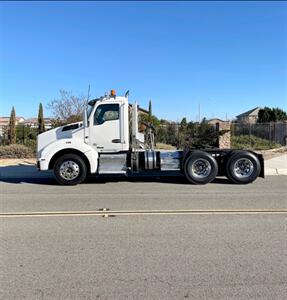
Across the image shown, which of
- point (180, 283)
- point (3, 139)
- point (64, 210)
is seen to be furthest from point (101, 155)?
point (3, 139)

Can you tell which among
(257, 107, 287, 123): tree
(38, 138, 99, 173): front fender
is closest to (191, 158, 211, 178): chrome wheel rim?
(38, 138, 99, 173): front fender

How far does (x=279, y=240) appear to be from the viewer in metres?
6.18

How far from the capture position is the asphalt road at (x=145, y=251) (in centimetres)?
438

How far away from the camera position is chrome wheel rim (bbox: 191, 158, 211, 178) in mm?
12992

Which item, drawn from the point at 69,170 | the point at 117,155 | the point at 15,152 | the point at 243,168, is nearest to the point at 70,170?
the point at 69,170

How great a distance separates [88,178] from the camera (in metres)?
14.7

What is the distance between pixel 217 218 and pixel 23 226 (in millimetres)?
3467

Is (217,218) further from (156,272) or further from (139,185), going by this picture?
(139,185)

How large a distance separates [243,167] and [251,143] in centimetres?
1677

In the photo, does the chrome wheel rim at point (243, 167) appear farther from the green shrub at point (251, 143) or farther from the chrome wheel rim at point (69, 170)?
the green shrub at point (251, 143)

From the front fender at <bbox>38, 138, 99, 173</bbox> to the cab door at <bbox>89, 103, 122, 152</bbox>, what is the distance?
16.2 inches

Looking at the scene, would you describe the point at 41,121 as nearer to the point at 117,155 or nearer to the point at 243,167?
the point at 117,155

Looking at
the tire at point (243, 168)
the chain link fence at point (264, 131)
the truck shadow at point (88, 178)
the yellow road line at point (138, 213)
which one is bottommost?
the yellow road line at point (138, 213)

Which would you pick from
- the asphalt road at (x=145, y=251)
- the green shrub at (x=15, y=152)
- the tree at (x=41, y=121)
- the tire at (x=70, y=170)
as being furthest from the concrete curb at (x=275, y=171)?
the tree at (x=41, y=121)
